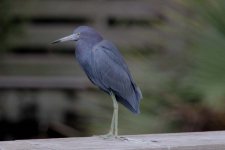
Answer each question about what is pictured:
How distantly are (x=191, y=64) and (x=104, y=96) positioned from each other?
0.72 meters

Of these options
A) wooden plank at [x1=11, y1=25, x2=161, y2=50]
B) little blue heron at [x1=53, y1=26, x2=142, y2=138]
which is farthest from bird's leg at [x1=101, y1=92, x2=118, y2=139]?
wooden plank at [x1=11, y1=25, x2=161, y2=50]

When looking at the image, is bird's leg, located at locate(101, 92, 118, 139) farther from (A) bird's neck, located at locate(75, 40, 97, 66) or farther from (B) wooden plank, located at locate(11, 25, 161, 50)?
(B) wooden plank, located at locate(11, 25, 161, 50)

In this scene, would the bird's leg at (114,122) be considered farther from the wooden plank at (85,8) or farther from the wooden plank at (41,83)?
the wooden plank at (85,8)

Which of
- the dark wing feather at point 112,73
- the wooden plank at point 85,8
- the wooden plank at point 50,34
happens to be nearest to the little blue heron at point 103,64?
the dark wing feather at point 112,73

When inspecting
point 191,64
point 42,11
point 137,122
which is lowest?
point 137,122

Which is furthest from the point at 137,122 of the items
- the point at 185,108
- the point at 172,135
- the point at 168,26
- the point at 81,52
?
the point at 81,52

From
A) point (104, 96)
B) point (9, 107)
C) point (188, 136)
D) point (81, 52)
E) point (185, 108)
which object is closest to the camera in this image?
point (81, 52)

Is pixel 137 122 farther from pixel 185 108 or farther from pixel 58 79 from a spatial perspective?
pixel 58 79

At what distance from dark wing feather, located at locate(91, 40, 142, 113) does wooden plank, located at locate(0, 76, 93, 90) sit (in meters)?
4.48

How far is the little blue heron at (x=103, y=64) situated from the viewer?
2998 millimetres

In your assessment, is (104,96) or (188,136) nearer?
(188,136)

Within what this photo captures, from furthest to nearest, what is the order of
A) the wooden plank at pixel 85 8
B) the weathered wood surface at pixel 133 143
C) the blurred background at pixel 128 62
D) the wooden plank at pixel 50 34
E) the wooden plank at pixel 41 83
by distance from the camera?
the wooden plank at pixel 85 8, the wooden plank at pixel 50 34, the wooden plank at pixel 41 83, the blurred background at pixel 128 62, the weathered wood surface at pixel 133 143

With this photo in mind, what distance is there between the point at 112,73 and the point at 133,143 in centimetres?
28

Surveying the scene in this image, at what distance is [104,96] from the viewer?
568 cm
